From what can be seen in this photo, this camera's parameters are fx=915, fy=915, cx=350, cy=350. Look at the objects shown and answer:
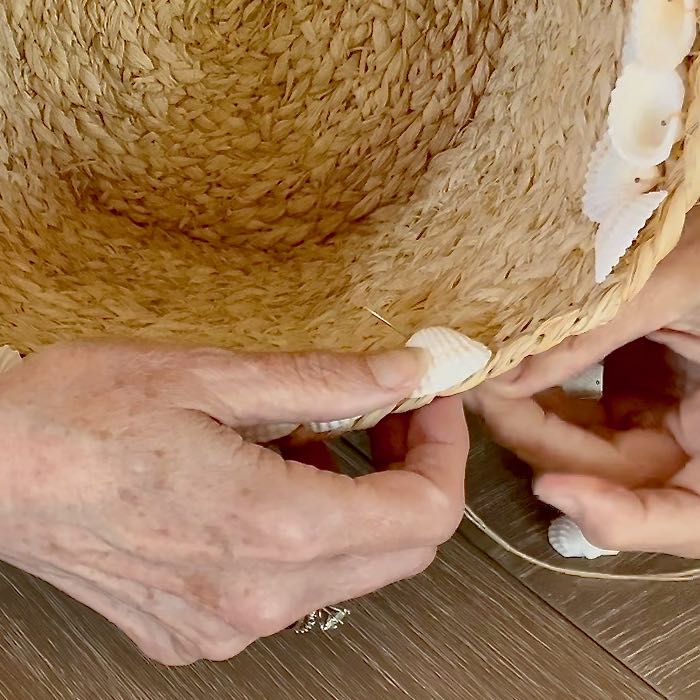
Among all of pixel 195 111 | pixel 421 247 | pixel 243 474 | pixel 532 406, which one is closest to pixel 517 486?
pixel 532 406

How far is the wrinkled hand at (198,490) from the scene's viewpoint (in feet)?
1.37

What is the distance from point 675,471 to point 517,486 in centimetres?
11

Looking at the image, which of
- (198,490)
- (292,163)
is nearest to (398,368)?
(198,490)

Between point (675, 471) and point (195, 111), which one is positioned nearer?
point (675, 471)

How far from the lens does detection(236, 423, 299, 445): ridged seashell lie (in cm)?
46

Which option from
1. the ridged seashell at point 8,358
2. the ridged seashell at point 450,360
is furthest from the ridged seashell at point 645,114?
the ridged seashell at point 8,358

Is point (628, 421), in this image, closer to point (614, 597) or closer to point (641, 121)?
point (614, 597)

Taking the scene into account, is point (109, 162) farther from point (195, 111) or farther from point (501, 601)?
point (501, 601)

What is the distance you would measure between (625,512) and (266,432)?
8.5 inches

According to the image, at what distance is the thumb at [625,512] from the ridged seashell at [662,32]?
0.23 meters

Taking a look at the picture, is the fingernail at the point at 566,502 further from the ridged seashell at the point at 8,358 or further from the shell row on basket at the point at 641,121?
the ridged seashell at the point at 8,358

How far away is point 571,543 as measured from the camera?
590mm

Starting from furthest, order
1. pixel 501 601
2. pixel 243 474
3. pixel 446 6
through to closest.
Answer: pixel 446 6, pixel 501 601, pixel 243 474

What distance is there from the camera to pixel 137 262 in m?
0.72
